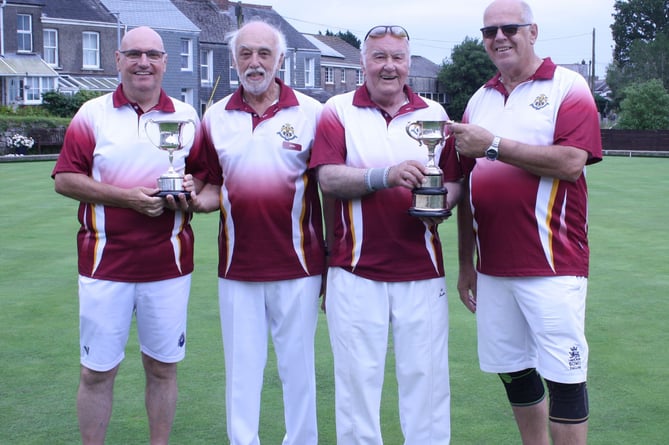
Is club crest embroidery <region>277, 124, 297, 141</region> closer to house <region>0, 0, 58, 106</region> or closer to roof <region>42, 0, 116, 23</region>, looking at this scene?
house <region>0, 0, 58, 106</region>

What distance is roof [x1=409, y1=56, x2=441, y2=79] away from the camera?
3219 inches

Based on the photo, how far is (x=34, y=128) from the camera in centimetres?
3453

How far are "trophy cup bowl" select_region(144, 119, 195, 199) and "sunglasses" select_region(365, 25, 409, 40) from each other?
112 centimetres

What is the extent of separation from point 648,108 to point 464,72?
90.4 ft

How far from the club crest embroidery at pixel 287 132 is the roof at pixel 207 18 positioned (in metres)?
50.9

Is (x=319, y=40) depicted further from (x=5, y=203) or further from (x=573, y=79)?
(x=573, y=79)

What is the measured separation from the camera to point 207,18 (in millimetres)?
55969

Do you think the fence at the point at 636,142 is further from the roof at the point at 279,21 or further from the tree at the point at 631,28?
the tree at the point at 631,28

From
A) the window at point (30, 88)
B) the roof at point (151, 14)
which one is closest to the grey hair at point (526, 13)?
the window at point (30, 88)

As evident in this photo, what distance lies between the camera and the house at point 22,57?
Result: 4406 centimetres

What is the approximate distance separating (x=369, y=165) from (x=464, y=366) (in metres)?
2.78

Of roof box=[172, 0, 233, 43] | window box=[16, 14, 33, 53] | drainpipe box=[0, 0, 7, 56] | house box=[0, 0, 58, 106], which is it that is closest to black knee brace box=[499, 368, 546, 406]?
house box=[0, 0, 58, 106]

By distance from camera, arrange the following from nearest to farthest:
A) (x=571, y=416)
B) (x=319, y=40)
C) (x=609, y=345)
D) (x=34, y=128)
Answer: (x=571, y=416) → (x=609, y=345) → (x=34, y=128) → (x=319, y=40)

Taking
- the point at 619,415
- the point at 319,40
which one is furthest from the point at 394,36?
the point at 319,40
